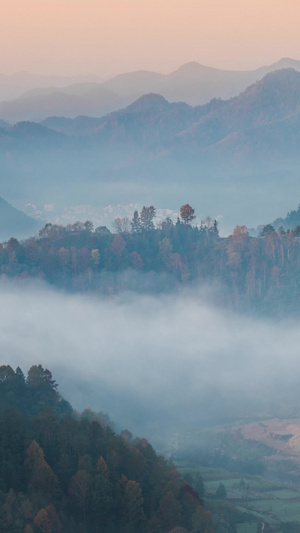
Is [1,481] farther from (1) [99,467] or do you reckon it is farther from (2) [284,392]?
(2) [284,392]

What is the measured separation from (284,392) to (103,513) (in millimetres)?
60744

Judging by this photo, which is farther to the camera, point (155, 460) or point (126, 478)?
point (155, 460)

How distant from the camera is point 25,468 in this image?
48281mm

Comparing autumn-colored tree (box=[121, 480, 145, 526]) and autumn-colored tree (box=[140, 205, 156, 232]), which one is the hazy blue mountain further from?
autumn-colored tree (box=[121, 480, 145, 526])

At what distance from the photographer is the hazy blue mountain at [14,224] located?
175875mm

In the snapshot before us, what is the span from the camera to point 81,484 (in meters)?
48.5

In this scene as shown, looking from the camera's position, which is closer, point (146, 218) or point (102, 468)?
point (102, 468)

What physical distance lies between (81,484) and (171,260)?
72521 millimetres

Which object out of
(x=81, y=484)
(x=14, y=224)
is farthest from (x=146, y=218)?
(x=81, y=484)

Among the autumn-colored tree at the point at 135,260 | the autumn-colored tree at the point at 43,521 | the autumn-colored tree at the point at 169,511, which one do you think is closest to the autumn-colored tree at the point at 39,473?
the autumn-colored tree at the point at 43,521

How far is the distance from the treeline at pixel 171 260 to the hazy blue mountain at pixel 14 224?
5625 cm

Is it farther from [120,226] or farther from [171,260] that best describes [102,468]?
[120,226]

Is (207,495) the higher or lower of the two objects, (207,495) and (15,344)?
the lower

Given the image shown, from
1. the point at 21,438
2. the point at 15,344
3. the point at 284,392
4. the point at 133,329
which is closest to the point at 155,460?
the point at 21,438
